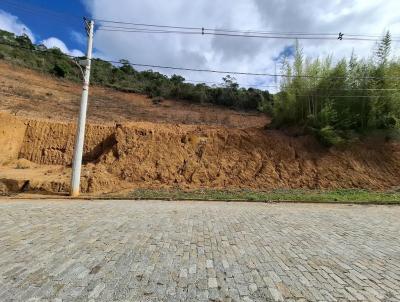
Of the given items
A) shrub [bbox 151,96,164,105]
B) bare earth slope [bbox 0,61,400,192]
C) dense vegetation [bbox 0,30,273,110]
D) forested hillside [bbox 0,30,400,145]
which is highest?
dense vegetation [bbox 0,30,273,110]

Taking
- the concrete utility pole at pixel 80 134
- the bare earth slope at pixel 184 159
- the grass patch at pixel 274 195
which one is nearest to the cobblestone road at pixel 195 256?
the grass patch at pixel 274 195

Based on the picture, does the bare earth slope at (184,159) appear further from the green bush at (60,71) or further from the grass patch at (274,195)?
the green bush at (60,71)

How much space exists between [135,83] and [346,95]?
99.9 ft

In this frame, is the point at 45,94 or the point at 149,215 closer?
the point at 149,215

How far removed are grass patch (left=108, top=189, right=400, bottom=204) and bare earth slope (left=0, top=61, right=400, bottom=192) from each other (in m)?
1.06

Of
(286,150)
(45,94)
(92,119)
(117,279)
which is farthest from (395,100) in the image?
(45,94)

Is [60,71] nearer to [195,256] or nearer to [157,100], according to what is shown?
[157,100]

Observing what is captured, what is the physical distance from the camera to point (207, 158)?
17766mm

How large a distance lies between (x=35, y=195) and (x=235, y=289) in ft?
38.7

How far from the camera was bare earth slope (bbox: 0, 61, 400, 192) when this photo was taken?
1612 centimetres

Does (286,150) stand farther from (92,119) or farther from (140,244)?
(92,119)

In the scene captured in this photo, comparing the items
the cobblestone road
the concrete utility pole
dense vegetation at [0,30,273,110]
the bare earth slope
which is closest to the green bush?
dense vegetation at [0,30,273,110]

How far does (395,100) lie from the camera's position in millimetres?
17922

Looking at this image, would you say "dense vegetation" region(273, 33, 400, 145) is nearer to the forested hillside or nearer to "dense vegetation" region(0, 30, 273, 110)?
the forested hillside
